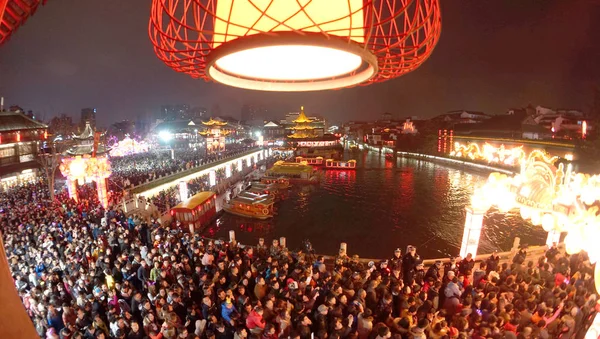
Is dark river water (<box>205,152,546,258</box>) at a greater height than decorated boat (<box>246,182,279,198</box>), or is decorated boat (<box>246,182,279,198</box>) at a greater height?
decorated boat (<box>246,182,279,198</box>)

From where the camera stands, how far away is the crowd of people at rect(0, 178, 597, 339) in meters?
5.65

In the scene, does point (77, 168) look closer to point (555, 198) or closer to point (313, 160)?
point (555, 198)

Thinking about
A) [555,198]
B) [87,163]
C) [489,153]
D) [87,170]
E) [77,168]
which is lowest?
[489,153]

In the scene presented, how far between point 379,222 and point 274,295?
45.0 ft

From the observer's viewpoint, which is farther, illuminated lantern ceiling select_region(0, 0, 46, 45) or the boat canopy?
the boat canopy

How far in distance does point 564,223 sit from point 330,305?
766 cm

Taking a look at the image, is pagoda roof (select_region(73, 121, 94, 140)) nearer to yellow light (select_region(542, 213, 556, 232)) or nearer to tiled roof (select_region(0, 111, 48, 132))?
tiled roof (select_region(0, 111, 48, 132))

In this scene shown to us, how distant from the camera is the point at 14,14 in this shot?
2324 mm

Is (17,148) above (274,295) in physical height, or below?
above

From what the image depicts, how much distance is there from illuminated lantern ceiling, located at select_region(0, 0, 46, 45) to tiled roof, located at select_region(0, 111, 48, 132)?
1255 inches

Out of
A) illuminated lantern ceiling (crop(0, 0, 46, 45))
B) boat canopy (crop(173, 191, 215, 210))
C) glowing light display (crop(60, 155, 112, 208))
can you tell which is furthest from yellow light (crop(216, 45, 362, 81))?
glowing light display (crop(60, 155, 112, 208))

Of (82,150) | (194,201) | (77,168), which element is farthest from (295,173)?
(77,168)

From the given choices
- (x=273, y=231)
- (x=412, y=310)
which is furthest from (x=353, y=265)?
(x=273, y=231)

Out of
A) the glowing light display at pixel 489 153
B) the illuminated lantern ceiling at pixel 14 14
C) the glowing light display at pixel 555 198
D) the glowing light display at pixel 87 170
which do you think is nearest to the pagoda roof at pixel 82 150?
the glowing light display at pixel 87 170
